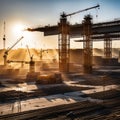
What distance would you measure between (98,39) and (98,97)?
3096 inches

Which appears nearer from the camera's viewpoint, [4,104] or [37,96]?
[4,104]

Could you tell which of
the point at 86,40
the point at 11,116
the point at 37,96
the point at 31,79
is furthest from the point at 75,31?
the point at 11,116

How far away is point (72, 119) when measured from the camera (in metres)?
29.1

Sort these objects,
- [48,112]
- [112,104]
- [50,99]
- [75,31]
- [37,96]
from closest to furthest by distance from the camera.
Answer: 1. [48,112]
2. [112,104]
3. [50,99]
4. [37,96]
5. [75,31]

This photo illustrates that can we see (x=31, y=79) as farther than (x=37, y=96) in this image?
Yes

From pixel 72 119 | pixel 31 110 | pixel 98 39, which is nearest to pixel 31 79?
pixel 31 110

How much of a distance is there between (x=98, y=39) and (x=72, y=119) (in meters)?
93.8

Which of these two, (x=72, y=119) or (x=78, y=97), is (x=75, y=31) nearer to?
(x=78, y=97)

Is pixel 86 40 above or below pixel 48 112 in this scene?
above

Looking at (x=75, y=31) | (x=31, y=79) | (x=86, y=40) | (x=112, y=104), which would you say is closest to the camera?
(x=112, y=104)

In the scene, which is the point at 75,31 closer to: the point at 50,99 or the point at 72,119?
the point at 50,99

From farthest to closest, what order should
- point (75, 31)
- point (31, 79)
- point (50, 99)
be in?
point (75, 31), point (31, 79), point (50, 99)

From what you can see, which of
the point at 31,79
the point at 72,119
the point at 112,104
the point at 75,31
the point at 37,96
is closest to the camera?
the point at 72,119

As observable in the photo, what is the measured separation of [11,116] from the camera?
30797mm
